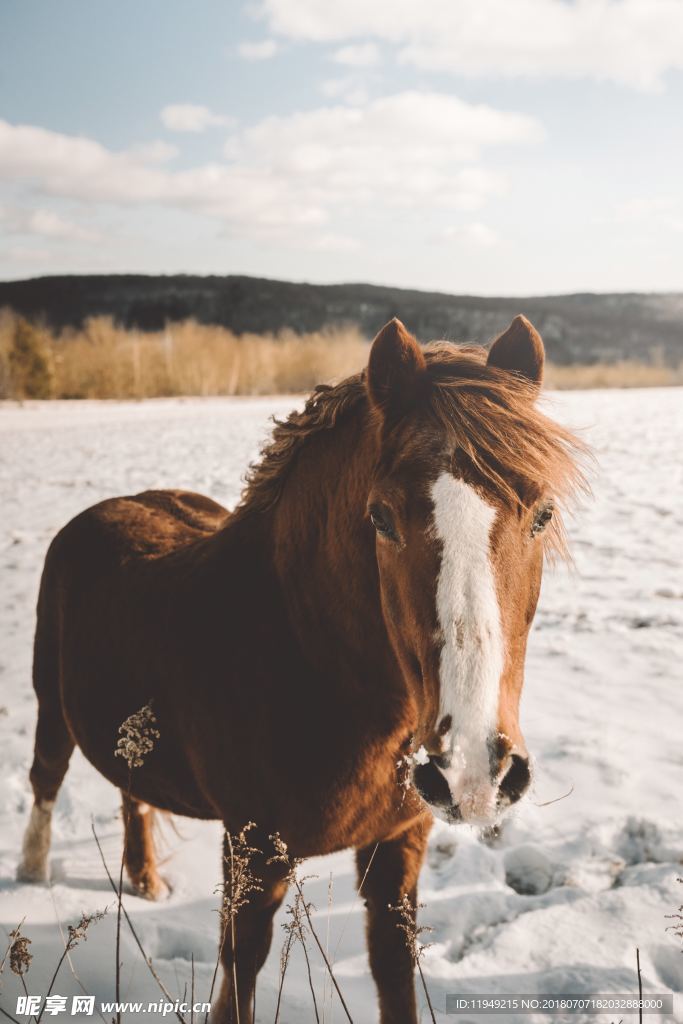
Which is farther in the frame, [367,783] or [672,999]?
[672,999]

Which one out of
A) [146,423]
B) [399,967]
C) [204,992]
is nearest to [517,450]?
[399,967]

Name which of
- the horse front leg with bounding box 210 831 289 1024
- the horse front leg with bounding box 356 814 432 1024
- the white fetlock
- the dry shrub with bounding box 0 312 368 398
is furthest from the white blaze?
the dry shrub with bounding box 0 312 368 398

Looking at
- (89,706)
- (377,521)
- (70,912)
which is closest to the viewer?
(377,521)

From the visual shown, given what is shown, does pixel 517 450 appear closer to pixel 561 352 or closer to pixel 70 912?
pixel 70 912

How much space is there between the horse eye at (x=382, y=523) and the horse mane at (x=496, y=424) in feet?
0.72

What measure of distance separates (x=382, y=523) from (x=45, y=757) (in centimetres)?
217

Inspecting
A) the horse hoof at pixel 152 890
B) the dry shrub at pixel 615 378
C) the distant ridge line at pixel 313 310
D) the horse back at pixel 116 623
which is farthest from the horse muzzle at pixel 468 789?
the distant ridge line at pixel 313 310

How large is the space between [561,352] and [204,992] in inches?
2203

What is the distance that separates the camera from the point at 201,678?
1968 mm

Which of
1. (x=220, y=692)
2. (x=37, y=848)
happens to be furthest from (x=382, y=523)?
(x=37, y=848)

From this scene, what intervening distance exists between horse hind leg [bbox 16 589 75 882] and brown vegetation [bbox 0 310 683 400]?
67.0ft

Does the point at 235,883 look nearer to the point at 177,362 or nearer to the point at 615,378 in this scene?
the point at 177,362

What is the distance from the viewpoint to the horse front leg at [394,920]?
6.56ft

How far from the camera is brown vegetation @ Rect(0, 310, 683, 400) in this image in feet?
75.0
